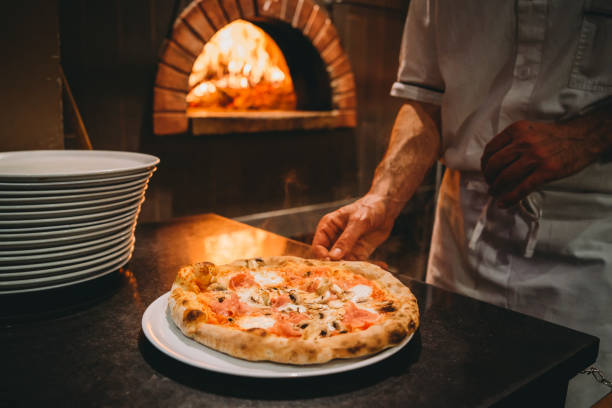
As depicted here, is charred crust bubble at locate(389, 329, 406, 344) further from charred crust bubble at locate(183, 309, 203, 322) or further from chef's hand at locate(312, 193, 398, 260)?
chef's hand at locate(312, 193, 398, 260)

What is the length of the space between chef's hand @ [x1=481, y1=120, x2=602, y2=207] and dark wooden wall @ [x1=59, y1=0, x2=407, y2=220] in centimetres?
247

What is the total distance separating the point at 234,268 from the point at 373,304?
0.33 meters

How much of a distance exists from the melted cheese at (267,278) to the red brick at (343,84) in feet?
10.4

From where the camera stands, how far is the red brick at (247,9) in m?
3.32

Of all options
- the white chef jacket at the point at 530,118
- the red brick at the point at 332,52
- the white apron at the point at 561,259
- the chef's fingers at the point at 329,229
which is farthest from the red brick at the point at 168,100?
the white apron at the point at 561,259

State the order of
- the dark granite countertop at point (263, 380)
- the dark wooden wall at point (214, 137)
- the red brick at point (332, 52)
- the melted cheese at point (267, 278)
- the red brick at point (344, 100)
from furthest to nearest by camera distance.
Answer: the red brick at point (344, 100) → the red brick at point (332, 52) → the dark wooden wall at point (214, 137) → the melted cheese at point (267, 278) → the dark granite countertop at point (263, 380)

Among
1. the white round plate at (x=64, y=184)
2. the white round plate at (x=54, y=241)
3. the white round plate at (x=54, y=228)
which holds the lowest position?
the white round plate at (x=54, y=241)

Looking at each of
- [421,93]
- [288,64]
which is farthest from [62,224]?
[288,64]

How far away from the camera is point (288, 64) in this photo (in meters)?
4.16

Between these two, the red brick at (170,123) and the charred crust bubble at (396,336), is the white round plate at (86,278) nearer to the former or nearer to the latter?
the charred crust bubble at (396,336)

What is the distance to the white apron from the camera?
1292mm

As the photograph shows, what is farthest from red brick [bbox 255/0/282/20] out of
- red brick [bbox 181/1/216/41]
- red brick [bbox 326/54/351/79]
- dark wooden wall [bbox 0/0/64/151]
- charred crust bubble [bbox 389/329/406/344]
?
charred crust bubble [bbox 389/329/406/344]

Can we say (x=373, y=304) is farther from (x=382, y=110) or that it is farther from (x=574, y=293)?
(x=382, y=110)

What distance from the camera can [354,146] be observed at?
4.50m
